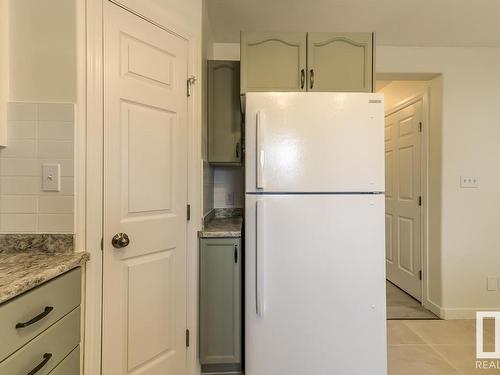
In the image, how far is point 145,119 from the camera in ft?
4.54

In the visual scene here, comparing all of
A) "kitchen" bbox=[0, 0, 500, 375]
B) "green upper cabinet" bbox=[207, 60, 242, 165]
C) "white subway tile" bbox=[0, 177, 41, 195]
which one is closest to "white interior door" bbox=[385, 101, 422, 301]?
"kitchen" bbox=[0, 0, 500, 375]

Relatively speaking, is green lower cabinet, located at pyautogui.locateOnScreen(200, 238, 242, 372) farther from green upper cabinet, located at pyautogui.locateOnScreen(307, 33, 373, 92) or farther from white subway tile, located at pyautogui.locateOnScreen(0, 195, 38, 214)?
green upper cabinet, located at pyautogui.locateOnScreen(307, 33, 373, 92)

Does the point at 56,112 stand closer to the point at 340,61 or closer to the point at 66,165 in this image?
the point at 66,165

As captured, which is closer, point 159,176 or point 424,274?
point 159,176

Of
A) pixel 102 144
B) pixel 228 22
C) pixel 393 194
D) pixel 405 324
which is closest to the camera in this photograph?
pixel 102 144

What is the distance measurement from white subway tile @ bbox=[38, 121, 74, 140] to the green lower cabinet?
93 cm

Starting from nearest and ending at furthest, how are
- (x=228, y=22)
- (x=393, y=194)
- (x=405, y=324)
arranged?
1. (x=228, y=22)
2. (x=405, y=324)
3. (x=393, y=194)

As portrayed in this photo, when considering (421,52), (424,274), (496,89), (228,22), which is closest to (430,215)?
(424,274)

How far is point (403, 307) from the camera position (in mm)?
2676

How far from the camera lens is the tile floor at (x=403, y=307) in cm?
250

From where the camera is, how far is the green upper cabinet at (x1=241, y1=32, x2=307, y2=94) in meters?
1.71

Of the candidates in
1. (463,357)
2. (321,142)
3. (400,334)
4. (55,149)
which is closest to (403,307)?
(400,334)

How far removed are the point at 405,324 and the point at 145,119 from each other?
2643 millimetres

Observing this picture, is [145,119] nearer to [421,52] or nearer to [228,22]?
[228,22]
